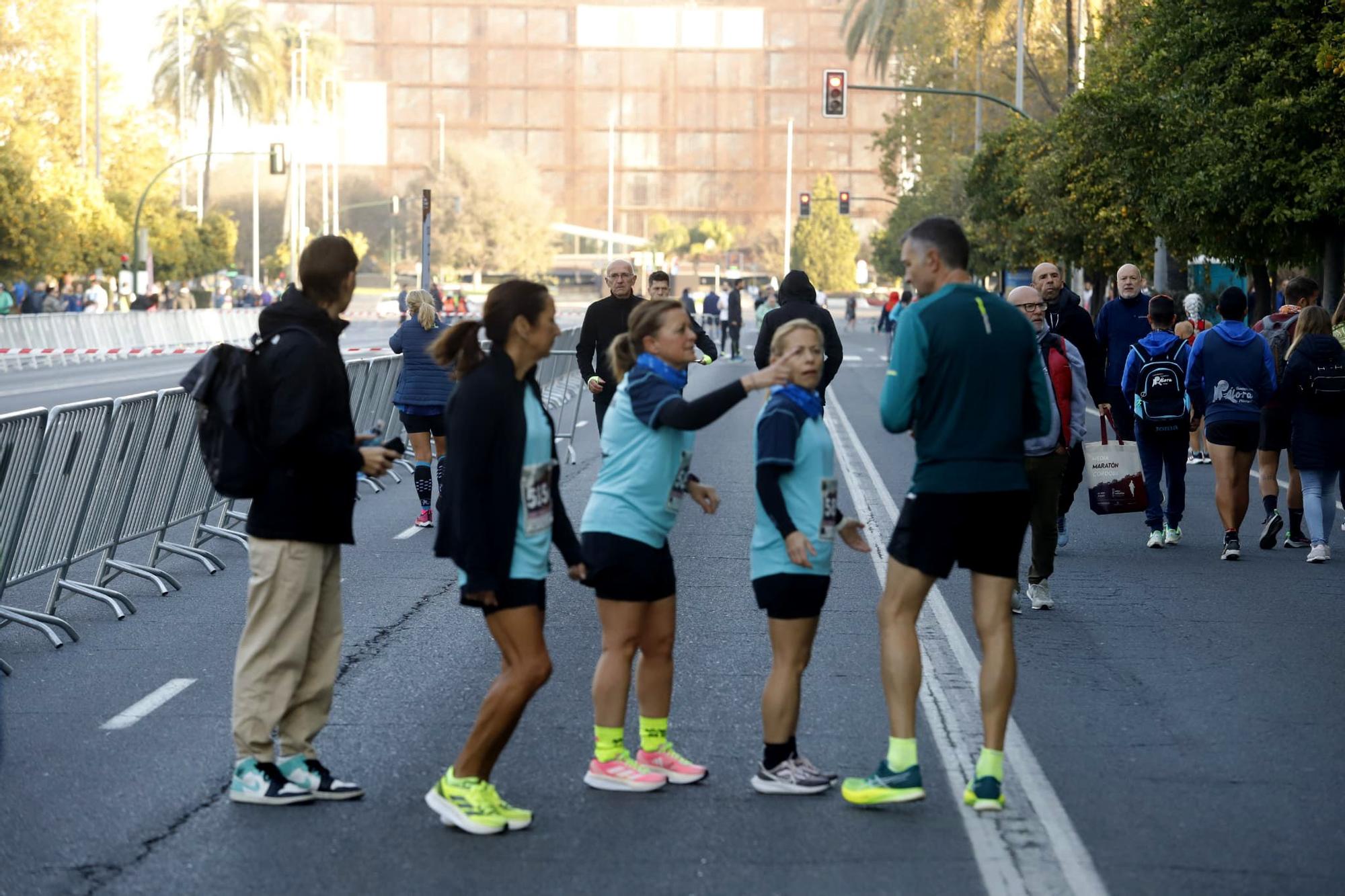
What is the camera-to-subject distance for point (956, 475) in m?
5.89

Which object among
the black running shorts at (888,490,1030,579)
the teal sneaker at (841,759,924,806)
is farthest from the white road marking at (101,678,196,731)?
the black running shorts at (888,490,1030,579)

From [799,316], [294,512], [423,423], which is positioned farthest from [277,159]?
[294,512]

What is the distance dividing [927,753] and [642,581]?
4.60 feet

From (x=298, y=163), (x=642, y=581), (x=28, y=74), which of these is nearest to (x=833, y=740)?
(x=642, y=581)

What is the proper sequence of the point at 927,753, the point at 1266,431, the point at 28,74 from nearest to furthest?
the point at 927,753 → the point at 1266,431 → the point at 28,74

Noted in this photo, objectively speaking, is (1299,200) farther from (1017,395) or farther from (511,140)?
(511,140)

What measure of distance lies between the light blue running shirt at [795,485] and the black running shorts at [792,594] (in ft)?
0.06

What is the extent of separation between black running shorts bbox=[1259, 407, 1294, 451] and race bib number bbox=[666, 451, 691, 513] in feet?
25.5

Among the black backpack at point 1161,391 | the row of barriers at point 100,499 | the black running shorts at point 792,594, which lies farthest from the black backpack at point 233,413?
the black backpack at point 1161,391

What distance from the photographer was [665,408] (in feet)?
19.8

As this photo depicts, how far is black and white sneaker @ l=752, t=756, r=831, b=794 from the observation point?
614 cm

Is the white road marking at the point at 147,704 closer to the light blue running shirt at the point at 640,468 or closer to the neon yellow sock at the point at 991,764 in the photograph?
the light blue running shirt at the point at 640,468

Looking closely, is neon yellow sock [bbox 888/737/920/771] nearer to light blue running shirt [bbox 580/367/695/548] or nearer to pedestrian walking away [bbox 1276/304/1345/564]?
light blue running shirt [bbox 580/367/695/548]

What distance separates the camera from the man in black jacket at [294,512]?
6027 millimetres
